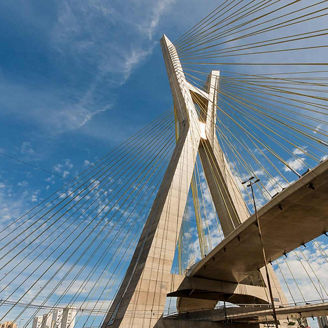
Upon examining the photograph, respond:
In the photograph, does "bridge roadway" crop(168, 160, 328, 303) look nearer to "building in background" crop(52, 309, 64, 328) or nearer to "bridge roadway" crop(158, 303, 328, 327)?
"bridge roadway" crop(158, 303, 328, 327)

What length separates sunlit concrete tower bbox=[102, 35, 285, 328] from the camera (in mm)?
13305

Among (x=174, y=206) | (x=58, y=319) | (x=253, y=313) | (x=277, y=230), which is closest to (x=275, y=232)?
(x=277, y=230)

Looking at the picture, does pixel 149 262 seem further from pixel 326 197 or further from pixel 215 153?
pixel 215 153

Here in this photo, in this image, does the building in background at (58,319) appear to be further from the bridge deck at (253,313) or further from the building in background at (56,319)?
the bridge deck at (253,313)

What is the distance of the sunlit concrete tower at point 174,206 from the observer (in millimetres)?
13305

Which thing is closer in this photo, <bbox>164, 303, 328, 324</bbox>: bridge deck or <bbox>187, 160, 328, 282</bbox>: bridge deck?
<bbox>164, 303, 328, 324</bbox>: bridge deck

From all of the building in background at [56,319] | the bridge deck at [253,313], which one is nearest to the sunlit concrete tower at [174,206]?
the building in background at [56,319]

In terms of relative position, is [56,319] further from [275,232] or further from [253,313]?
[275,232]

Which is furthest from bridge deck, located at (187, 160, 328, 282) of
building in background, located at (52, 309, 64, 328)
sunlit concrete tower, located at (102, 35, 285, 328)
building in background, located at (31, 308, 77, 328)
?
building in background, located at (52, 309, 64, 328)

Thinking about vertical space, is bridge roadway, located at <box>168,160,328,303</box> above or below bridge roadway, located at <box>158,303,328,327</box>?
above

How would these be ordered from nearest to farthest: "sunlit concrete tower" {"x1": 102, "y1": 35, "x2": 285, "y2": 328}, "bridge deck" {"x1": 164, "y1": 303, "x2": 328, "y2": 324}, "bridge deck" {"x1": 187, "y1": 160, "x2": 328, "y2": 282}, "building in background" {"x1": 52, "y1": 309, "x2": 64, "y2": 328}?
"building in background" {"x1": 52, "y1": 309, "x2": 64, "y2": 328}
"bridge deck" {"x1": 164, "y1": 303, "x2": 328, "y2": 324}
"bridge deck" {"x1": 187, "y1": 160, "x2": 328, "y2": 282}
"sunlit concrete tower" {"x1": 102, "y1": 35, "x2": 285, "y2": 328}

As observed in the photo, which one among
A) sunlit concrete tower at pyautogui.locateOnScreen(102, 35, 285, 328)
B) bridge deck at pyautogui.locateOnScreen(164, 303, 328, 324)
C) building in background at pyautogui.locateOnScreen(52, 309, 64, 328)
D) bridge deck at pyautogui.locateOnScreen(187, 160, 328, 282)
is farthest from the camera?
sunlit concrete tower at pyautogui.locateOnScreen(102, 35, 285, 328)

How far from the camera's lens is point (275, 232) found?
610 inches

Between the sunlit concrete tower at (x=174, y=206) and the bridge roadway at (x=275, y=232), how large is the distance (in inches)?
81.9
